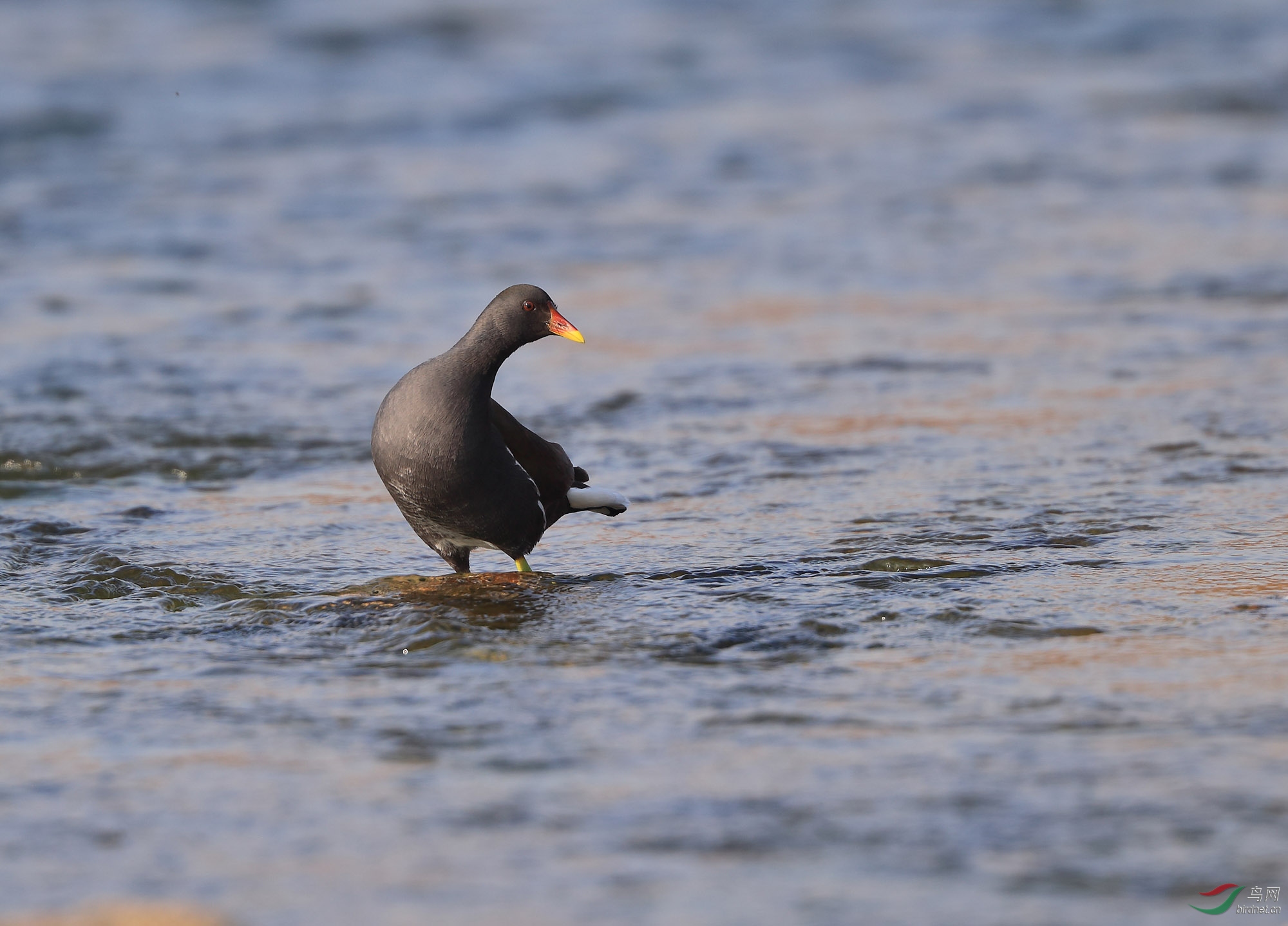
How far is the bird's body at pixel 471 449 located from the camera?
18.5 ft

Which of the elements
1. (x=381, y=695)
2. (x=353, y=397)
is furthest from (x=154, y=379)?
(x=381, y=695)

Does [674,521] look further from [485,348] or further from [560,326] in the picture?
[485,348]

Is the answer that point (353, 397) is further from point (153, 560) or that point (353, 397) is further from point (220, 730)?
point (220, 730)

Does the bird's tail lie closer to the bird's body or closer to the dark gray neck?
the bird's body

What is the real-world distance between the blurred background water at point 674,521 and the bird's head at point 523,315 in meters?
0.92

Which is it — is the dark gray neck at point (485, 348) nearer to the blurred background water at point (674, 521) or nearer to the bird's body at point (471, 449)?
the bird's body at point (471, 449)

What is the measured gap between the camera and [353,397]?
9.53m

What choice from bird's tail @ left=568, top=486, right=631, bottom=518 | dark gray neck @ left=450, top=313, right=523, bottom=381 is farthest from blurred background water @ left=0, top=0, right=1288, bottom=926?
dark gray neck @ left=450, top=313, right=523, bottom=381

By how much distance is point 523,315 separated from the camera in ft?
19.6

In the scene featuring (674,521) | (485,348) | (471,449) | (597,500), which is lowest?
(674,521)

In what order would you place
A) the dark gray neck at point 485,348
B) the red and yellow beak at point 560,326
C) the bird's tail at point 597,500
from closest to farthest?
the dark gray neck at point 485,348
the red and yellow beak at point 560,326
the bird's tail at point 597,500

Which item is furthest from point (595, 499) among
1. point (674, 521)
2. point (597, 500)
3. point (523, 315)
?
point (523, 315)

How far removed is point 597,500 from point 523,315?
89 centimetres

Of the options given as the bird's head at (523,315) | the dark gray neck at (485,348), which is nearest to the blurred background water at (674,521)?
the dark gray neck at (485,348)
